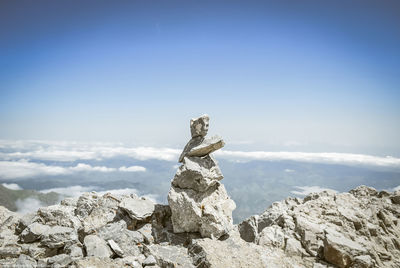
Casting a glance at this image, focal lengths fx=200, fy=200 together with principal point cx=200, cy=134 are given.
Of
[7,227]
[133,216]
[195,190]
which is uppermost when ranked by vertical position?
[195,190]

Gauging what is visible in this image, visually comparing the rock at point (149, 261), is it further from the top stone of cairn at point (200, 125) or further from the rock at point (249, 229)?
the top stone of cairn at point (200, 125)

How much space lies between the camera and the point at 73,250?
1109 cm

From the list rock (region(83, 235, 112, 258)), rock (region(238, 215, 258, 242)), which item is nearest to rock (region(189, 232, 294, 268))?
rock (region(238, 215, 258, 242))

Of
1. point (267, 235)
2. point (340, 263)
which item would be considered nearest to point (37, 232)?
point (267, 235)

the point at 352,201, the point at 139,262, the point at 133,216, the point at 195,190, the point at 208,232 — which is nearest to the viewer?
the point at 139,262

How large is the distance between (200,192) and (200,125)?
5601mm

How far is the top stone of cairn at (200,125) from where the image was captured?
17.2 metres

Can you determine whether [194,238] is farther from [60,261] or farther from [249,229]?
[60,261]

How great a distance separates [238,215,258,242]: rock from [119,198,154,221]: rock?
7388mm

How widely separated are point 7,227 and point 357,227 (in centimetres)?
2610

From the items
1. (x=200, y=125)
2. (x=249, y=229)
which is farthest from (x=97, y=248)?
(x=200, y=125)

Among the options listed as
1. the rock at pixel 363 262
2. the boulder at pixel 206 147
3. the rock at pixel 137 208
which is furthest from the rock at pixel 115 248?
the rock at pixel 363 262

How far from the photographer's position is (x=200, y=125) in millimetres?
17266

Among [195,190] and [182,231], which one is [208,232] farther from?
[195,190]
